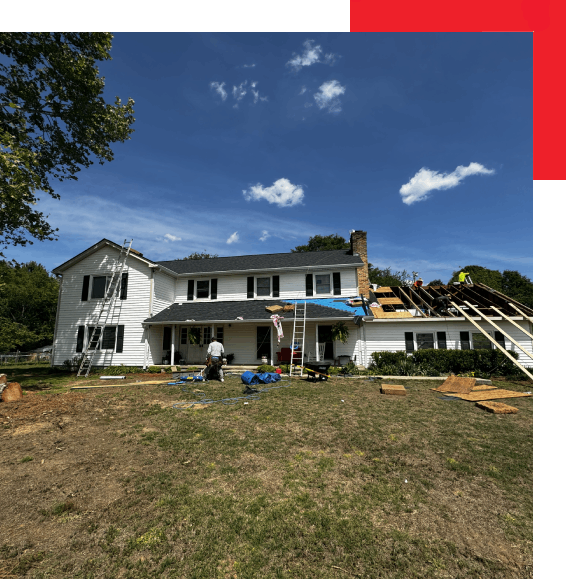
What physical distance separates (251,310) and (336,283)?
19.6 feet

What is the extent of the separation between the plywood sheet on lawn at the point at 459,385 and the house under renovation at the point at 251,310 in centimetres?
497

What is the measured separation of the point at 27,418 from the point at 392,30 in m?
11.0

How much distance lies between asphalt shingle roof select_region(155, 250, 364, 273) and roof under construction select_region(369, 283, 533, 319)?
3.27 m

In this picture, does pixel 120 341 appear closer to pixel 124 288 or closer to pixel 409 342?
pixel 124 288

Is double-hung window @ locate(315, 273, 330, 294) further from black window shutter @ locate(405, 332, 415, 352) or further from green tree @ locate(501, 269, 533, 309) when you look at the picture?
green tree @ locate(501, 269, 533, 309)

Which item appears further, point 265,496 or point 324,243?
point 324,243

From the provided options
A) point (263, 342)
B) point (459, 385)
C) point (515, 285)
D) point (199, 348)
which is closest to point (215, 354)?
point (263, 342)

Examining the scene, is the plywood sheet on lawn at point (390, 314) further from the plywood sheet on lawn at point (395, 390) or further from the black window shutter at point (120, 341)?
the black window shutter at point (120, 341)

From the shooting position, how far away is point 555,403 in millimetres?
890

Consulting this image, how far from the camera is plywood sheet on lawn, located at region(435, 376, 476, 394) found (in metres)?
11.4

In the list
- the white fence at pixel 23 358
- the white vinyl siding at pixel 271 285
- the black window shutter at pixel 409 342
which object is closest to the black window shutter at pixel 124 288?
the white vinyl siding at pixel 271 285

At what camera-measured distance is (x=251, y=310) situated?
19.5 meters

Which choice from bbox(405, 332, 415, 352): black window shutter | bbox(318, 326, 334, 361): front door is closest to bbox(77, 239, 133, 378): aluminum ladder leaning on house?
bbox(318, 326, 334, 361): front door

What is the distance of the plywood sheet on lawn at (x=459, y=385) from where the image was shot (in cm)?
1143
